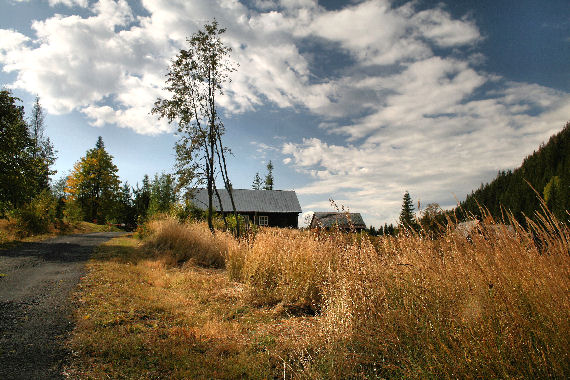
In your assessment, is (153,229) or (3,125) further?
(153,229)

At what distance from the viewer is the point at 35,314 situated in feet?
13.9

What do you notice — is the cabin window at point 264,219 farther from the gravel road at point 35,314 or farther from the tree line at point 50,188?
the gravel road at point 35,314

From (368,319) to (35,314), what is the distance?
15.1 feet

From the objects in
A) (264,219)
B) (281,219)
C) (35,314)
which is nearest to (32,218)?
(35,314)

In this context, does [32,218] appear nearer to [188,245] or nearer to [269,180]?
[188,245]

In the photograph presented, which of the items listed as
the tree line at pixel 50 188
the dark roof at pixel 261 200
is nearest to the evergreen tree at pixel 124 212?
the tree line at pixel 50 188

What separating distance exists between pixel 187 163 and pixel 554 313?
13.6 m

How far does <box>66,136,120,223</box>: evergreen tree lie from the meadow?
33678 millimetres

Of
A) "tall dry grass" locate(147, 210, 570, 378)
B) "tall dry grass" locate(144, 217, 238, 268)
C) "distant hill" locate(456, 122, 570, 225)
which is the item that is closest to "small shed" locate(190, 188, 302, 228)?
"distant hill" locate(456, 122, 570, 225)

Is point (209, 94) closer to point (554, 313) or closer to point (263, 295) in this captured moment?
point (263, 295)

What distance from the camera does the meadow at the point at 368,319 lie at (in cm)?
237

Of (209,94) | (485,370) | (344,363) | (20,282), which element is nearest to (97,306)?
(20,282)

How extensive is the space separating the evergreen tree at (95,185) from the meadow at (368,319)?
3368 centimetres

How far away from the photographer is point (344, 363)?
2.82m
